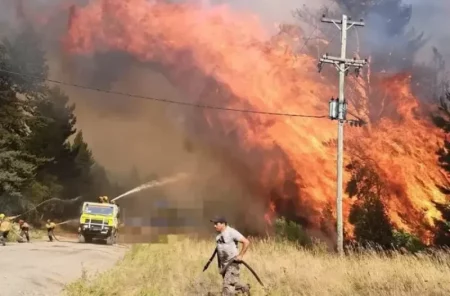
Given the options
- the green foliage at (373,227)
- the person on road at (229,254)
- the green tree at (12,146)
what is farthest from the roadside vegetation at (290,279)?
the green tree at (12,146)

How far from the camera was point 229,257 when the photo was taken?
1045cm

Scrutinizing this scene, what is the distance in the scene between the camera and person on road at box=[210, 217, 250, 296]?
1039cm

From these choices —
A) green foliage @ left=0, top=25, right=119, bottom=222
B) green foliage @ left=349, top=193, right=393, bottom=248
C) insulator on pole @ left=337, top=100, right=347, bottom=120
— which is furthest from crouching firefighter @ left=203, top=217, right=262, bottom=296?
green foliage @ left=0, top=25, right=119, bottom=222

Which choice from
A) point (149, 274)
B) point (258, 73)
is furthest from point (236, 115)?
point (149, 274)

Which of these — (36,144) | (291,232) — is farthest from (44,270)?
(36,144)

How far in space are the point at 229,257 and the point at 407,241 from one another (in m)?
A: 21.1

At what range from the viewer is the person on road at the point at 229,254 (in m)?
10.4

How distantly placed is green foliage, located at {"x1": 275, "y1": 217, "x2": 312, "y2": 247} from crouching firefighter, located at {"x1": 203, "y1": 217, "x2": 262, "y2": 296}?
762 inches

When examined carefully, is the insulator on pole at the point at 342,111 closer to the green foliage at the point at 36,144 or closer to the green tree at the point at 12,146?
the green foliage at the point at 36,144

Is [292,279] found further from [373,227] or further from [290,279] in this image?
[373,227]

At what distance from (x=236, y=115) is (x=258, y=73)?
10.9ft

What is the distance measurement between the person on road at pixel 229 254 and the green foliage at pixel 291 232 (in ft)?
63.5

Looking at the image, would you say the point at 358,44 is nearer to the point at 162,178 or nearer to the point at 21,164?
the point at 162,178

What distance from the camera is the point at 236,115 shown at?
117 feet
